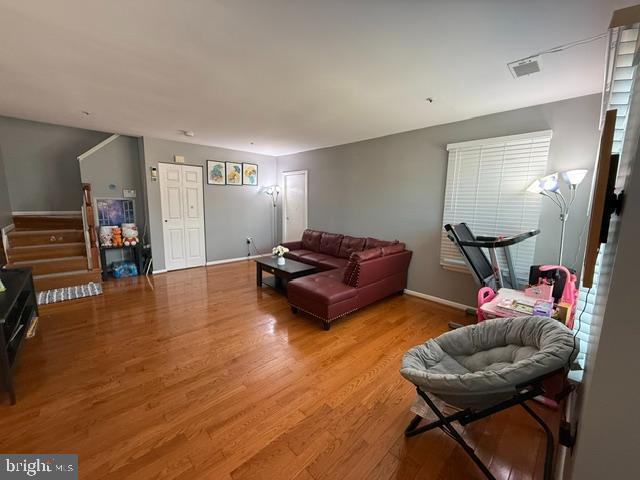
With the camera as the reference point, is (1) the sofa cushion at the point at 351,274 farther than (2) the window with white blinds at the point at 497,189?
Yes

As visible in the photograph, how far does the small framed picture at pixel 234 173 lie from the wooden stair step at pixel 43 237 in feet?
9.16

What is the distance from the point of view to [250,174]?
6199 millimetres

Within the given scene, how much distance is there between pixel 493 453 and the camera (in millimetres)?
1543

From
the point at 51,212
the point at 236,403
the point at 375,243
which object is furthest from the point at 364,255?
the point at 51,212

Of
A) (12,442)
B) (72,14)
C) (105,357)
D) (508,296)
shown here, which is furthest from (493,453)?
(72,14)

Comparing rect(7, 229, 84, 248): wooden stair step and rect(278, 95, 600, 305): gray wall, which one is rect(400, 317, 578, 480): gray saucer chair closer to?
rect(278, 95, 600, 305): gray wall

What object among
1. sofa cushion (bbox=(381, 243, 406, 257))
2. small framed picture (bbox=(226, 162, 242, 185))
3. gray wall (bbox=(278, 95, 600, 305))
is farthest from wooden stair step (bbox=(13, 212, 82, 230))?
sofa cushion (bbox=(381, 243, 406, 257))

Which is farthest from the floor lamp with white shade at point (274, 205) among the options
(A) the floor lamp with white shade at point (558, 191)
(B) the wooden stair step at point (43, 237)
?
(A) the floor lamp with white shade at point (558, 191)

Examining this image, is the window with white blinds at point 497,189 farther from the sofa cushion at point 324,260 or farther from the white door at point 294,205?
the white door at point 294,205

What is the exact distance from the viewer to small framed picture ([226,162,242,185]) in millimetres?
5827

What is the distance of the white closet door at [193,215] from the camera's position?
5305mm

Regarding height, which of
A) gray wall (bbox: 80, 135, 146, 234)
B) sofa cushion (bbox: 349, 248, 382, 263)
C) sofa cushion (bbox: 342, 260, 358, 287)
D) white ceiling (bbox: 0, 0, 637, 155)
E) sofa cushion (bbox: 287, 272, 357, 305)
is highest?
white ceiling (bbox: 0, 0, 637, 155)

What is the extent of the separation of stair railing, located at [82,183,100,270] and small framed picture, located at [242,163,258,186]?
2800mm

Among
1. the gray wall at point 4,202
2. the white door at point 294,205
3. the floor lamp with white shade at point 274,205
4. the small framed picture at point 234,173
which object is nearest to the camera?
the gray wall at point 4,202
